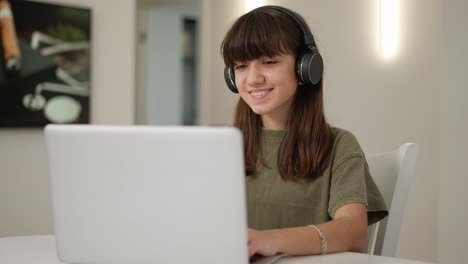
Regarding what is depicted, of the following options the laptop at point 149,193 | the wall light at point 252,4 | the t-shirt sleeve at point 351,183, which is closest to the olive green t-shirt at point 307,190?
the t-shirt sleeve at point 351,183

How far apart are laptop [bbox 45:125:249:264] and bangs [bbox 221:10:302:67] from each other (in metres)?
0.59

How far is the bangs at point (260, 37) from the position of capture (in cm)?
133

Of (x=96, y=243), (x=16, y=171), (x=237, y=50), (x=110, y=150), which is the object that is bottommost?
(x=16, y=171)

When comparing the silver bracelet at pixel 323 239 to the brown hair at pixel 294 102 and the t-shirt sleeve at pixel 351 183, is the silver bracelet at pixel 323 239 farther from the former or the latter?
the brown hair at pixel 294 102

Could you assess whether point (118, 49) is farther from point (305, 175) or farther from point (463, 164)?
point (305, 175)

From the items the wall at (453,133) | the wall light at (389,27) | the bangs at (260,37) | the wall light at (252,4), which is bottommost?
the wall at (453,133)

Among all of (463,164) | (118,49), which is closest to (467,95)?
(463,164)

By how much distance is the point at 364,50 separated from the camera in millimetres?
3773

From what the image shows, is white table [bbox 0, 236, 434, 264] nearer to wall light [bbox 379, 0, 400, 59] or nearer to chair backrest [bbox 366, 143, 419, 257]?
chair backrest [bbox 366, 143, 419, 257]

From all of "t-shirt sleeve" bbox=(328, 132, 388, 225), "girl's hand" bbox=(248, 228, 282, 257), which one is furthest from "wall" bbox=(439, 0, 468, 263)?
"girl's hand" bbox=(248, 228, 282, 257)

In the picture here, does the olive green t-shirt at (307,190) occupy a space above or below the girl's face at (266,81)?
below

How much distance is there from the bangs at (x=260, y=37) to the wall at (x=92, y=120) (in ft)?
7.06

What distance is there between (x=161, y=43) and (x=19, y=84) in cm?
400

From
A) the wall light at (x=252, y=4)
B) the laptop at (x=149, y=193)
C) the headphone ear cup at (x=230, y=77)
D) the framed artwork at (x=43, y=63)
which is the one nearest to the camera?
the laptop at (x=149, y=193)
